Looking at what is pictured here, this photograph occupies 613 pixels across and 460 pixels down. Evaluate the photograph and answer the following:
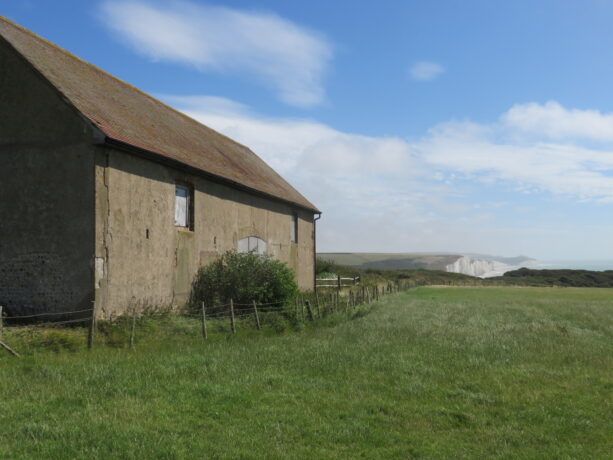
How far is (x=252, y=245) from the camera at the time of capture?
2108 centimetres

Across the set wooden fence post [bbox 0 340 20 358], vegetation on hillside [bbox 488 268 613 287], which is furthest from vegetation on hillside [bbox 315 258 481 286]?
wooden fence post [bbox 0 340 20 358]

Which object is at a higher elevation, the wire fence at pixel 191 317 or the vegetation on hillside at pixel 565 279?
the wire fence at pixel 191 317

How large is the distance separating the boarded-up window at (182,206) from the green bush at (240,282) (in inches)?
72.3

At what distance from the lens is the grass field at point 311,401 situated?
222 inches

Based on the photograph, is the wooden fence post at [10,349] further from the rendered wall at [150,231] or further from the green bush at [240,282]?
the green bush at [240,282]

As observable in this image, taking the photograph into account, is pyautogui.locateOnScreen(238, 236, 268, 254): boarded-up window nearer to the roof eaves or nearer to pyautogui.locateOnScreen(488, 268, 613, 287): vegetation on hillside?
the roof eaves

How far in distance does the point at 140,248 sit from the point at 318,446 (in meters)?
10.5

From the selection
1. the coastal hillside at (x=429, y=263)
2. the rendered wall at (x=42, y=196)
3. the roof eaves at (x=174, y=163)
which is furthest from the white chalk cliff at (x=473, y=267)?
the rendered wall at (x=42, y=196)

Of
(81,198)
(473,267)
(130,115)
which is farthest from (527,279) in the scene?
(473,267)

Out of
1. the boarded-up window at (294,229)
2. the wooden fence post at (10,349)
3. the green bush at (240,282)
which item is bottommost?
the wooden fence post at (10,349)

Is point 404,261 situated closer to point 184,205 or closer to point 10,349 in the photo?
point 184,205

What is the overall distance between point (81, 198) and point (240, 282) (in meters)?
6.46

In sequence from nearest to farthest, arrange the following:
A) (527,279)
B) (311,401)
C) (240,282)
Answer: (311,401)
(240,282)
(527,279)

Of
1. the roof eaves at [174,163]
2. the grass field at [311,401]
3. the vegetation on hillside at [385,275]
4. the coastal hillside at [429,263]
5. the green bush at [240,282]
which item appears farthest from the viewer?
the coastal hillside at [429,263]
